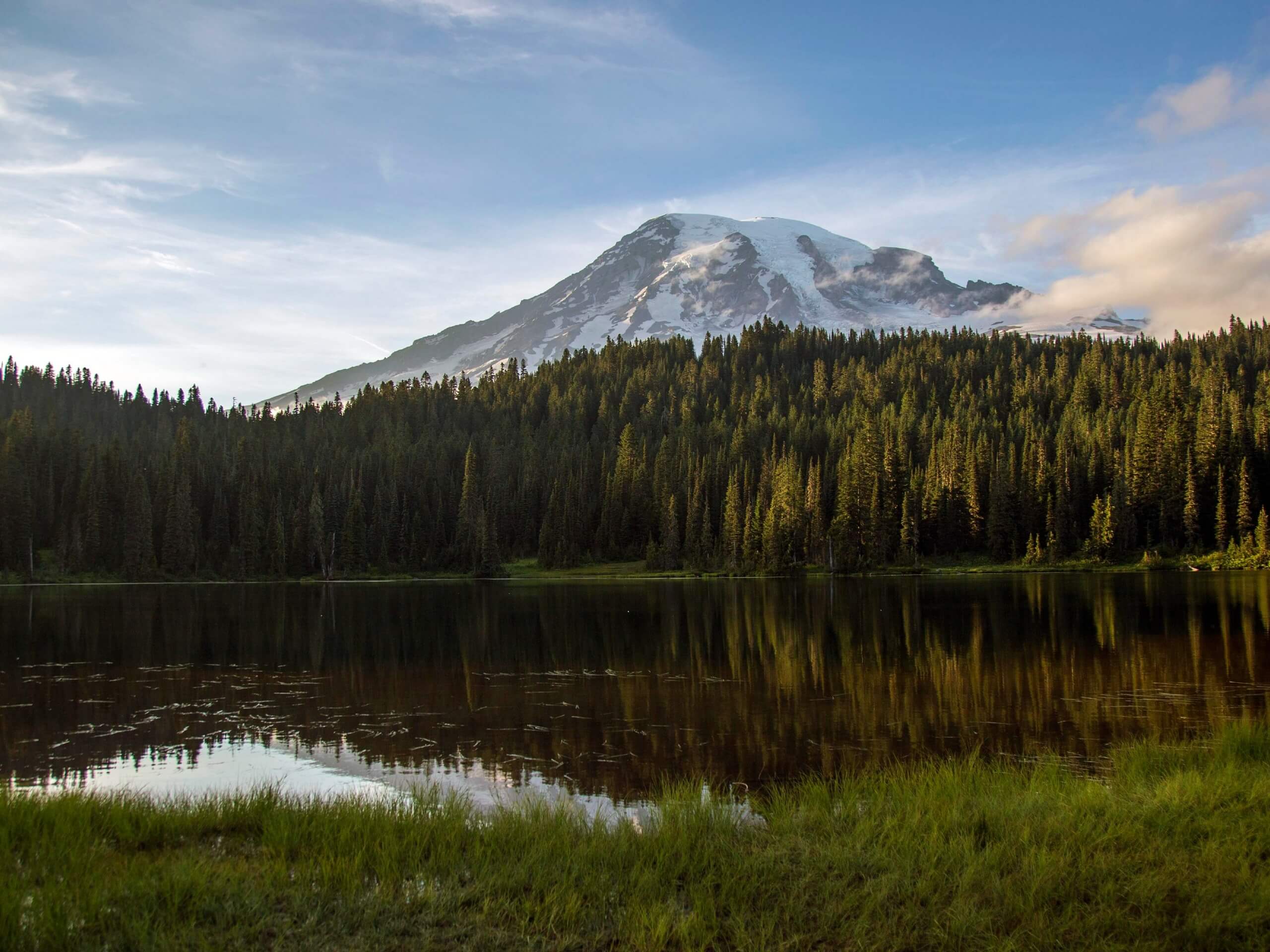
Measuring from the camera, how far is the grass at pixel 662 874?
7.90 m

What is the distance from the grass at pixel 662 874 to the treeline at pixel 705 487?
338 ft

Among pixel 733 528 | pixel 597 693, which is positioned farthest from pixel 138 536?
pixel 597 693

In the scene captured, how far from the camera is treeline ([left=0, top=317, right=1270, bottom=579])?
114375 millimetres

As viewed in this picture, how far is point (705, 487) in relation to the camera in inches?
5428

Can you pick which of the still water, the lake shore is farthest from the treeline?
the still water

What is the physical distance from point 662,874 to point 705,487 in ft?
423

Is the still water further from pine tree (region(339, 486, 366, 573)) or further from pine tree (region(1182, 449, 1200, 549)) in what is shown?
pine tree (region(339, 486, 366, 573))

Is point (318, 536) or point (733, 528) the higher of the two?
point (318, 536)

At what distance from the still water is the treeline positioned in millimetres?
63536

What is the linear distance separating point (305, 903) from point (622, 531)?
447ft

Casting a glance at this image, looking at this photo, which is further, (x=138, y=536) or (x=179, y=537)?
(x=179, y=537)

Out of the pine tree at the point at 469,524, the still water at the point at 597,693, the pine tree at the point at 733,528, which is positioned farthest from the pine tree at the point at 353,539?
the still water at the point at 597,693

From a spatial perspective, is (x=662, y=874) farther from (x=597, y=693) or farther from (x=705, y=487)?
(x=705, y=487)

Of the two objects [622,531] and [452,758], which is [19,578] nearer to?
[622,531]
